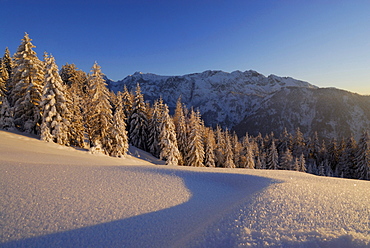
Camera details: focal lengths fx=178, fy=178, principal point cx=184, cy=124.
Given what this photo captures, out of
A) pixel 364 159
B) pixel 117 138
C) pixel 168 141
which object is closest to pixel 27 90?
pixel 117 138

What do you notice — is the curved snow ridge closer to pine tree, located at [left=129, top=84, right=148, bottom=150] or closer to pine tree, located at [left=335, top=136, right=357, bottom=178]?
pine tree, located at [left=129, top=84, right=148, bottom=150]

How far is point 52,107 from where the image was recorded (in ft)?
66.6

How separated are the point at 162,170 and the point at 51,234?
4.61 metres

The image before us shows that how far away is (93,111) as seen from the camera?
24094 millimetres

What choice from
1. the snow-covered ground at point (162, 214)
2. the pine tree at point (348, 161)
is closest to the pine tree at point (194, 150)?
the snow-covered ground at point (162, 214)

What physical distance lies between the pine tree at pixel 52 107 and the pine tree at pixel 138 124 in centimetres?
1607

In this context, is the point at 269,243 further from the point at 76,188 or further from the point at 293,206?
the point at 76,188

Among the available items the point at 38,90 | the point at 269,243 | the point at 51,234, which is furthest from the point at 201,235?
the point at 38,90

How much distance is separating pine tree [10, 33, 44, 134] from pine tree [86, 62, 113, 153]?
591 centimetres

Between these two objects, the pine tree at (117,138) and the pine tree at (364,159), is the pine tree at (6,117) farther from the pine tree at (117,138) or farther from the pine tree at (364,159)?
the pine tree at (364,159)

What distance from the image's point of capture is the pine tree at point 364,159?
39.3 m

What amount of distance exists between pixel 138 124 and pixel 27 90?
18398 millimetres

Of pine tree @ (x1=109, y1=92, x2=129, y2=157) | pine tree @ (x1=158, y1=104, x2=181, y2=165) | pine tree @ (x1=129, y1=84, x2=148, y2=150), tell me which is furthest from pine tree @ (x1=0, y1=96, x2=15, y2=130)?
pine tree @ (x1=158, y1=104, x2=181, y2=165)

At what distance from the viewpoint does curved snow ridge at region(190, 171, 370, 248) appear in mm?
2520
